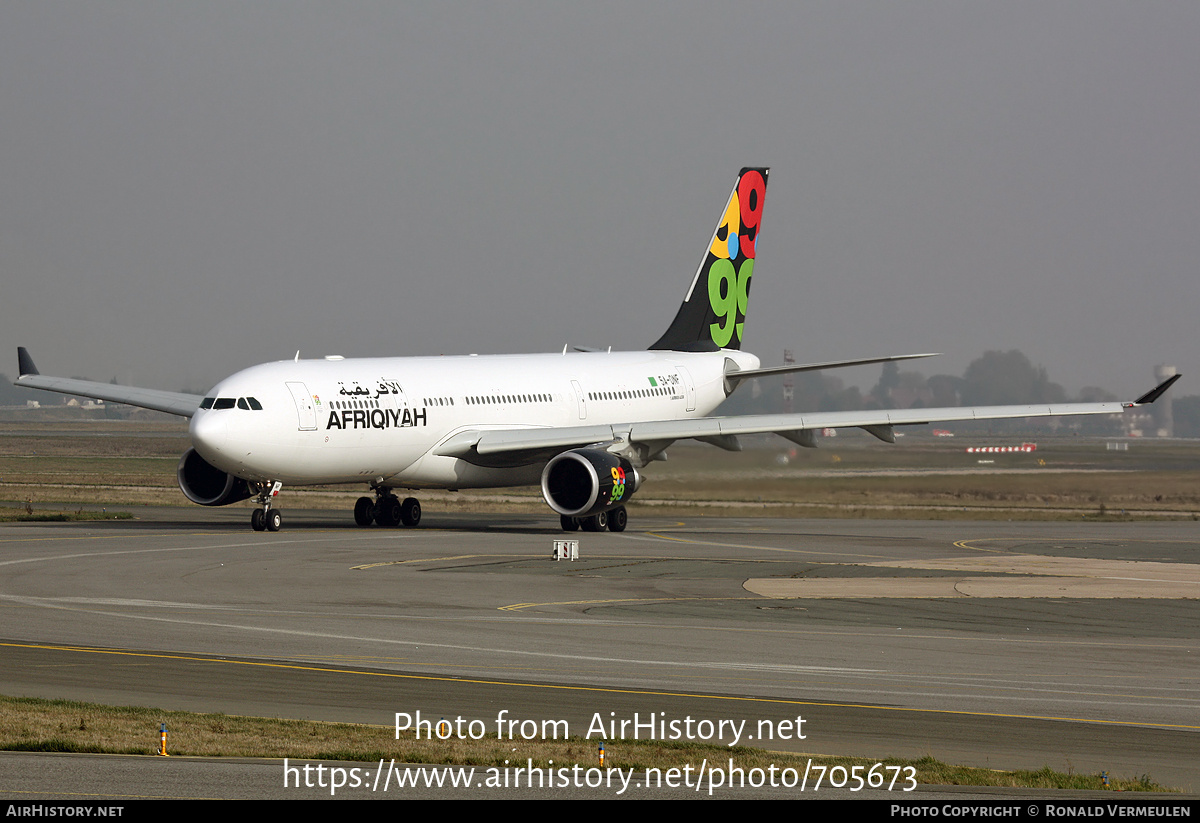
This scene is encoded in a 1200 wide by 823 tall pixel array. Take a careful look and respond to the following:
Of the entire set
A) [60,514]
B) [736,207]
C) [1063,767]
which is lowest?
[1063,767]

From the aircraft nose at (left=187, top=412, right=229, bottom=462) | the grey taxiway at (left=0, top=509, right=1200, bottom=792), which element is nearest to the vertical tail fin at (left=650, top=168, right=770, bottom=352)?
the grey taxiway at (left=0, top=509, right=1200, bottom=792)

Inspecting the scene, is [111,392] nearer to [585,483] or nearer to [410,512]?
[410,512]

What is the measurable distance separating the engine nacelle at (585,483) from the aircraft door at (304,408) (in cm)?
637

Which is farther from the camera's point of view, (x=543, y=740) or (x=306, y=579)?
(x=306, y=579)

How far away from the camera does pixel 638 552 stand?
3509 centimetres

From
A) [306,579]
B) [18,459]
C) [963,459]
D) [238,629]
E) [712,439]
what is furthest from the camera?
[18,459]

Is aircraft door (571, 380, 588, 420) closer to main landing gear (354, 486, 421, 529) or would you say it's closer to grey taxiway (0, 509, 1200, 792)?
main landing gear (354, 486, 421, 529)

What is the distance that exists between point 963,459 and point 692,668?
45855 millimetres

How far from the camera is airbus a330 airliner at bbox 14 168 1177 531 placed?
124 ft

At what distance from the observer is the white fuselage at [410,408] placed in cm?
3731

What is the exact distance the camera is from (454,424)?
42688 mm

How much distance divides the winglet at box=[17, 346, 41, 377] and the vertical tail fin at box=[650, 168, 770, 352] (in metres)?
21.8

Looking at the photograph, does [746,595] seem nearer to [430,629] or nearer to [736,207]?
[430,629]
